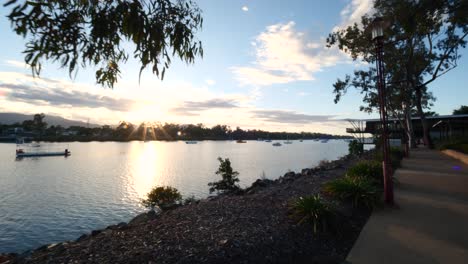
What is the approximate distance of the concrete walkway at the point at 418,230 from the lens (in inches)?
181

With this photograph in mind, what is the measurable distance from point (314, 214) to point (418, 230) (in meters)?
2.22

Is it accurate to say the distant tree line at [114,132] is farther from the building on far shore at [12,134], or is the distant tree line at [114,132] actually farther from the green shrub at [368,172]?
the green shrub at [368,172]

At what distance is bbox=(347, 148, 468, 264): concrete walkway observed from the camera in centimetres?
460

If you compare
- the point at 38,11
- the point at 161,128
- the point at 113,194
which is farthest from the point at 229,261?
the point at 161,128

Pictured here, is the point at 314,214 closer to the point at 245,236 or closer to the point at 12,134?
the point at 245,236

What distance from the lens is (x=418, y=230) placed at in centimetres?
577

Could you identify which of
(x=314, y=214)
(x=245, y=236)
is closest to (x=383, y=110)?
(x=314, y=214)

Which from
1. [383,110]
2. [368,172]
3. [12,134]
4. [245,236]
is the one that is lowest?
[245,236]

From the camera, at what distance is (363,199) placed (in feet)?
23.9

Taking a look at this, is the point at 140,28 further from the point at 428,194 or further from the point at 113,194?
the point at 113,194

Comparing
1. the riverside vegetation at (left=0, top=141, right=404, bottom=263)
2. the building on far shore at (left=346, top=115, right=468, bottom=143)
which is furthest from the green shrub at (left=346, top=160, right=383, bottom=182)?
the building on far shore at (left=346, top=115, right=468, bottom=143)

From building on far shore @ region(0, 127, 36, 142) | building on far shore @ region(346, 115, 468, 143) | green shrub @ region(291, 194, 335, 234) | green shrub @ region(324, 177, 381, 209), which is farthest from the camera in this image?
building on far shore @ region(0, 127, 36, 142)

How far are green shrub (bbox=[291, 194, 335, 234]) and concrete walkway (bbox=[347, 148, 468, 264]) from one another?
0.66 m

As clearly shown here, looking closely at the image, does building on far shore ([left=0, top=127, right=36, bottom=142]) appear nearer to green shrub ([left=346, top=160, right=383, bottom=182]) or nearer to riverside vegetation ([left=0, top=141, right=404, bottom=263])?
riverside vegetation ([left=0, top=141, right=404, bottom=263])
